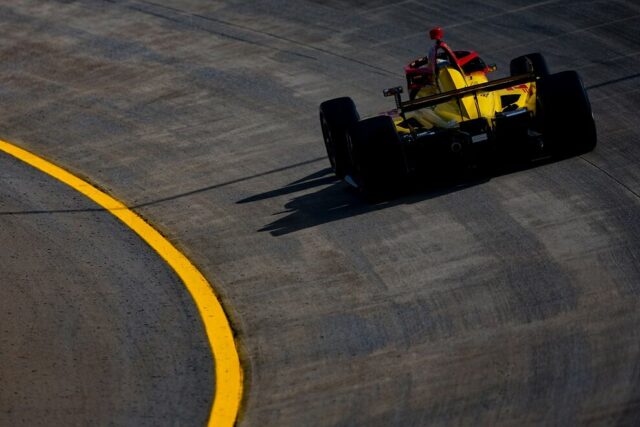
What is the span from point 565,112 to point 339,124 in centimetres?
231

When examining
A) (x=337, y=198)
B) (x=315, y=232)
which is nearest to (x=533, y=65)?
(x=337, y=198)

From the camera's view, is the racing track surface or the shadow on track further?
the shadow on track

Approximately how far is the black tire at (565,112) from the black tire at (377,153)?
156 cm

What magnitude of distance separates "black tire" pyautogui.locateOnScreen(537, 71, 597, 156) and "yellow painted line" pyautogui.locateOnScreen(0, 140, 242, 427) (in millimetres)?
3880

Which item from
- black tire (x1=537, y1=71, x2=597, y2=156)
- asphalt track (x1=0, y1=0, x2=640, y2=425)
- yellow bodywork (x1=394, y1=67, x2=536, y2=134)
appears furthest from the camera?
yellow bodywork (x1=394, y1=67, x2=536, y2=134)

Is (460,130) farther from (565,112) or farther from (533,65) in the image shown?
(533,65)

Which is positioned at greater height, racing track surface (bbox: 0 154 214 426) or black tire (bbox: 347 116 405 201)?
black tire (bbox: 347 116 405 201)

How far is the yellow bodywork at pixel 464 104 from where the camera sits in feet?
44.5

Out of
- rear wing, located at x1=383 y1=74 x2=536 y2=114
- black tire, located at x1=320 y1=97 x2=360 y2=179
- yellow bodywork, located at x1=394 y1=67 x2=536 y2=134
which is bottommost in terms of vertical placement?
black tire, located at x1=320 y1=97 x2=360 y2=179

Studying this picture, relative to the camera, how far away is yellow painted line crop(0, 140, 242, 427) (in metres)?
9.91

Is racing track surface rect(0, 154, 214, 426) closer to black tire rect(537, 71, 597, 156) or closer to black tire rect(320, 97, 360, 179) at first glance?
black tire rect(320, 97, 360, 179)

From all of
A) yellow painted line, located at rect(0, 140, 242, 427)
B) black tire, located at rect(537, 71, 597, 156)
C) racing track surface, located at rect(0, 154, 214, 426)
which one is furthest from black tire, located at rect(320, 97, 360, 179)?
racing track surface, located at rect(0, 154, 214, 426)

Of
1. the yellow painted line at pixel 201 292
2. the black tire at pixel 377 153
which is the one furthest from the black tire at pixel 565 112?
the yellow painted line at pixel 201 292

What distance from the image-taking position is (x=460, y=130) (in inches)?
521
